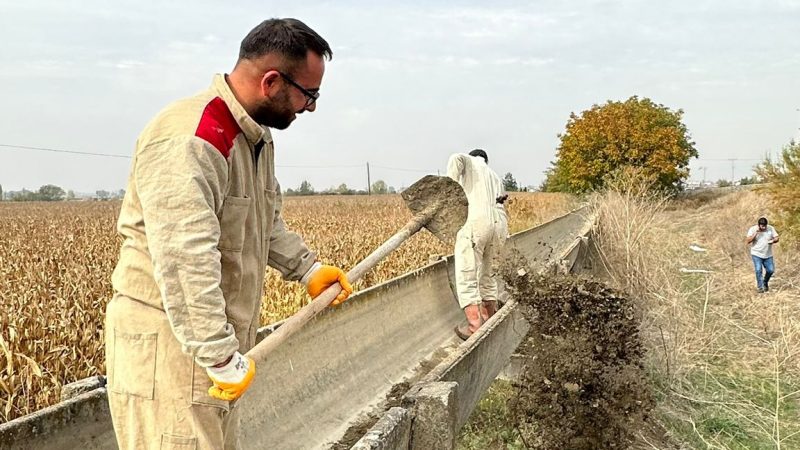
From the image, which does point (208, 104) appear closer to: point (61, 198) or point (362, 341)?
point (362, 341)

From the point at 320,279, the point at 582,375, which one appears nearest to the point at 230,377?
the point at 320,279

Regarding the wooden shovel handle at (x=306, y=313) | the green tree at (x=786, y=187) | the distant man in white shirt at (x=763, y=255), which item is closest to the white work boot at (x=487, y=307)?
the wooden shovel handle at (x=306, y=313)

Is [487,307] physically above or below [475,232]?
below

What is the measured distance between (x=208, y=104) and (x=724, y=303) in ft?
33.0

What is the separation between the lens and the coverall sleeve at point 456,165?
7.16 meters

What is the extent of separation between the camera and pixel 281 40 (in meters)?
2.35

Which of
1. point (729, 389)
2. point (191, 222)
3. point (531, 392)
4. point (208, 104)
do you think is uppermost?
point (208, 104)

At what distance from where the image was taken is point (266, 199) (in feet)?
8.77

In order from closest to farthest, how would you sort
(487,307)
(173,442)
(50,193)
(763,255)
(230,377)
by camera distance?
(230,377) < (173,442) < (487,307) < (763,255) < (50,193)

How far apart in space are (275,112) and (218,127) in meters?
0.25

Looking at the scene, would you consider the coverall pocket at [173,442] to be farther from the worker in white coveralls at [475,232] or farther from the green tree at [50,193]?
the green tree at [50,193]

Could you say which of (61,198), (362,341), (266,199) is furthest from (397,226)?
(61,198)

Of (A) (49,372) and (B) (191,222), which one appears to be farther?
(A) (49,372)

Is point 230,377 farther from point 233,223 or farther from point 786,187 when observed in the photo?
point 786,187
